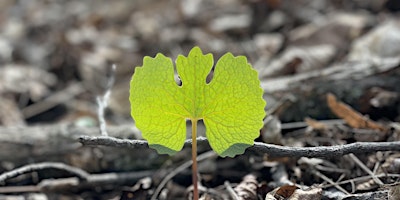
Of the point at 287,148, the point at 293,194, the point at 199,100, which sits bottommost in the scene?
the point at 293,194

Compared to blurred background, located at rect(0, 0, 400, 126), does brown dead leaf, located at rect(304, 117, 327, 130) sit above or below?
below

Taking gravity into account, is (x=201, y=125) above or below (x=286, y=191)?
above

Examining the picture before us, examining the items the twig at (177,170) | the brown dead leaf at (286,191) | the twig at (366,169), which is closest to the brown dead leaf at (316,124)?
the twig at (366,169)

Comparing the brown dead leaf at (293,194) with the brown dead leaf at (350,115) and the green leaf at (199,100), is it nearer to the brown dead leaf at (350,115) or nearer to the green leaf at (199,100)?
the green leaf at (199,100)

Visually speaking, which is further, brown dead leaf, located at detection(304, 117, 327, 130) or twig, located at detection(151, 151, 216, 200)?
brown dead leaf, located at detection(304, 117, 327, 130)

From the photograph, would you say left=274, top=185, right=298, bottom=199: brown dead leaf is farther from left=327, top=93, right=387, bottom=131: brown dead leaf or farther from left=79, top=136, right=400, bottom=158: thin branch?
left=327, top=93, right=387, bottom=131: brown dead leaf

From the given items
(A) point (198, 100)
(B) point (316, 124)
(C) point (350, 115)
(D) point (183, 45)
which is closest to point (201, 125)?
(B) point (316, 124)

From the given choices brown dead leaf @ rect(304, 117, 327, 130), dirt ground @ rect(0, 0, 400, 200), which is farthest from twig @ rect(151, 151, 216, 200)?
brown dead leaf @ rect(304, 117, 327, 130)

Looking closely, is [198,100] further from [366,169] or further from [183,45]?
[183,45]
